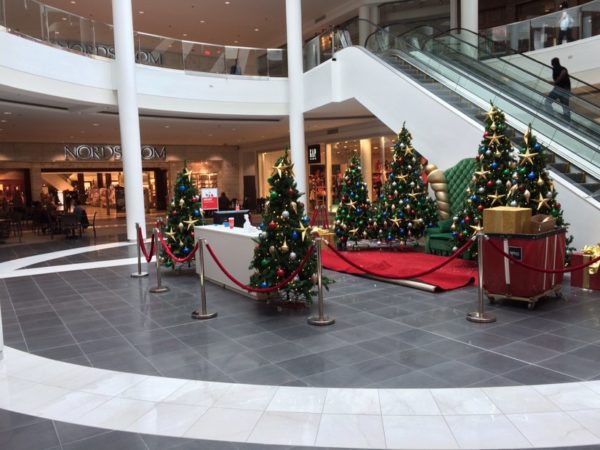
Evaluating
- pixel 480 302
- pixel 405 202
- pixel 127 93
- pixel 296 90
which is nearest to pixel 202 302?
pixel 480 302

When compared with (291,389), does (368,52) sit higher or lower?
higher

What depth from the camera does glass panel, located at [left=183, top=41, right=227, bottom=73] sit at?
16125 millimetres

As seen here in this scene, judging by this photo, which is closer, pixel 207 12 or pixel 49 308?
pixel 49 308

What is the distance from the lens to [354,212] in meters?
10.5

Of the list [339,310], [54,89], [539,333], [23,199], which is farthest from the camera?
[23,199]

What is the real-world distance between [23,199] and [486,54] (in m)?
20.5

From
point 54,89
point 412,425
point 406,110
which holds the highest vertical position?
point 54,89

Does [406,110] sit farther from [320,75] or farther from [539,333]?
[539,333]

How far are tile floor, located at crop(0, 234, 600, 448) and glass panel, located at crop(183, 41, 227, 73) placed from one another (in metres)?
10.3

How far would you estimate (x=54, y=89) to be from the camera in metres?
12.7

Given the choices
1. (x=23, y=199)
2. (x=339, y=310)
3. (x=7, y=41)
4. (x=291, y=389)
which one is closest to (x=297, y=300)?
(x=339, y=310)

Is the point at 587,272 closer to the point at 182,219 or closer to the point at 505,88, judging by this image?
the point at 505,88

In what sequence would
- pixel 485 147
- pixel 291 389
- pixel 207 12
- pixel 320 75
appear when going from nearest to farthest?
1. pixel 291 389
2. pixel 485 147
3. pixel 320 75
4. pixel 207 12

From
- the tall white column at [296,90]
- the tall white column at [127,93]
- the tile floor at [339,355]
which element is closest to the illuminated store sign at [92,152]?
the tall white column at [127,93]
